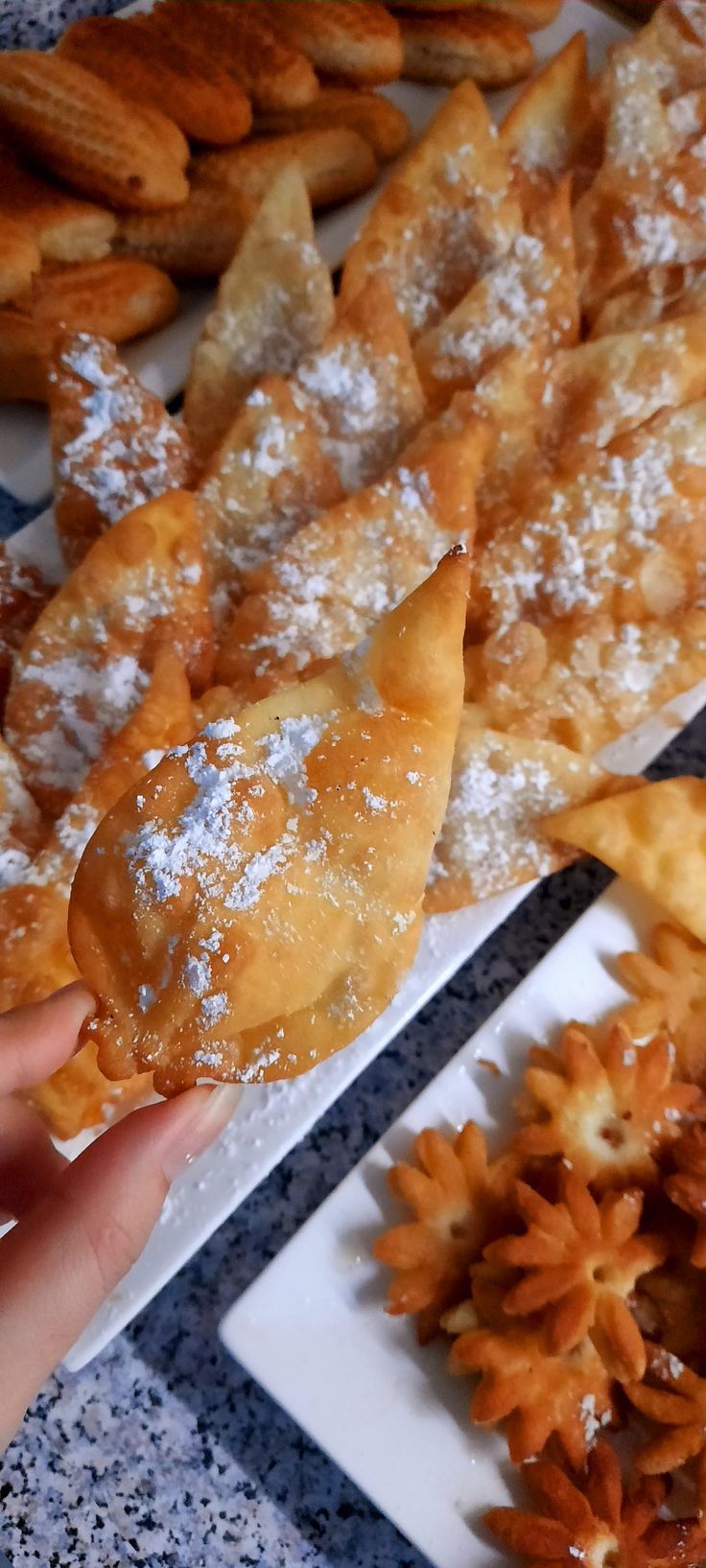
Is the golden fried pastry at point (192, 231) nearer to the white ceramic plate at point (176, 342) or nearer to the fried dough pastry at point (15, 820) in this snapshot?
the white ceramic plate at point (176, 342)

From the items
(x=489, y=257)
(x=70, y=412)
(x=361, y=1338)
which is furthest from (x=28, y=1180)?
(x=489, y=257)

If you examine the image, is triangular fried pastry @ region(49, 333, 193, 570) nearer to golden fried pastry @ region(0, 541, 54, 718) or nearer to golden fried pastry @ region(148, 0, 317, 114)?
golden fried pastry @ region(0, 541, 54, 718)

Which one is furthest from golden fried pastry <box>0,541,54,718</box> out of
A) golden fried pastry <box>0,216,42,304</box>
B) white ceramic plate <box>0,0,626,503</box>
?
golden fried pastry <box>0,216,42,304</box>

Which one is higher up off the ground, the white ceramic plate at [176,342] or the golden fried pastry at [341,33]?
the golden fried pastry at [341,33]

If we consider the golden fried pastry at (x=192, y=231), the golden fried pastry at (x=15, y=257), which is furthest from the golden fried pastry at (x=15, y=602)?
the golden fried pastry at (x=192, y=231)

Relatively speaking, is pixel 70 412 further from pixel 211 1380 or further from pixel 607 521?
pixel 211 1380

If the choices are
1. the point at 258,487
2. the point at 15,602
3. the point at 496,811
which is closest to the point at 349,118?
the point at 258,487

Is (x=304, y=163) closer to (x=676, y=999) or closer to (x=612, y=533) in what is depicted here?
(x=612, y=533)
